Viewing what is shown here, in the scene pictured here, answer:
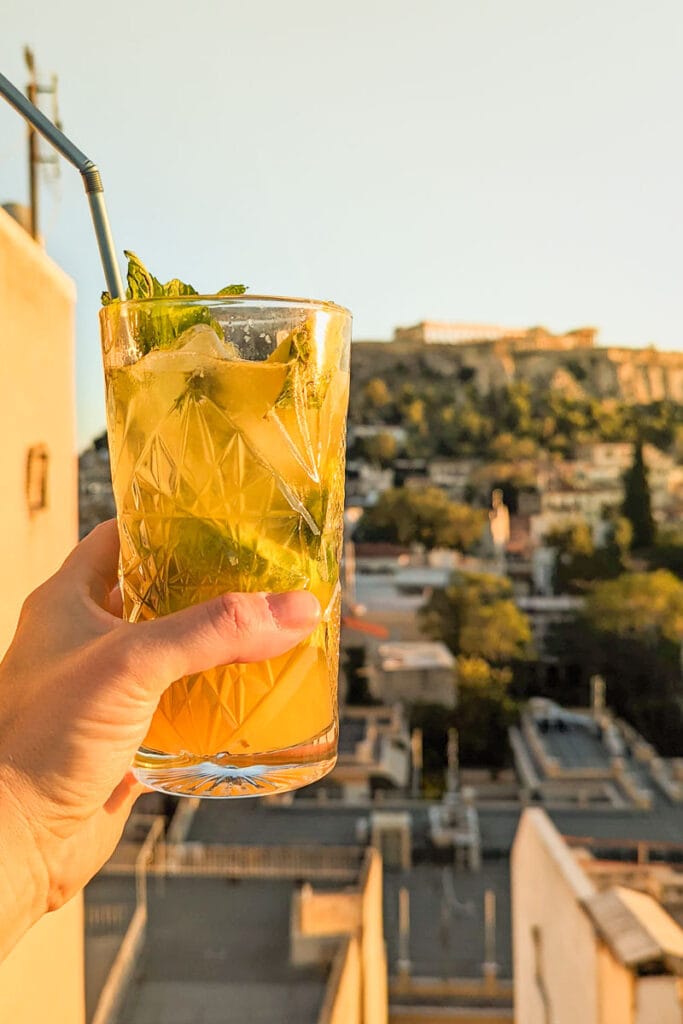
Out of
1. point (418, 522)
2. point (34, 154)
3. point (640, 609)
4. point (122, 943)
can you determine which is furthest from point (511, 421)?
point (34, 154)

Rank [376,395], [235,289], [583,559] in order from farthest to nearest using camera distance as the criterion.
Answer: [376,395] < [583,559] < [235,289]

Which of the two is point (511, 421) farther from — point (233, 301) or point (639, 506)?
point (233, 301)

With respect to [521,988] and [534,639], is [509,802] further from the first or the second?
[521,988]

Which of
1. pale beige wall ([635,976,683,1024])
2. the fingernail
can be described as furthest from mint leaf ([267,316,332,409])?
pale beige wall ([635,976,683,1024])

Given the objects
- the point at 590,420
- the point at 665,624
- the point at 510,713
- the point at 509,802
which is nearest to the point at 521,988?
the point at 509,802

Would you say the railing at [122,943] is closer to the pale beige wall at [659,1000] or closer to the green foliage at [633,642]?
the pale beige wall at [659,1000]
